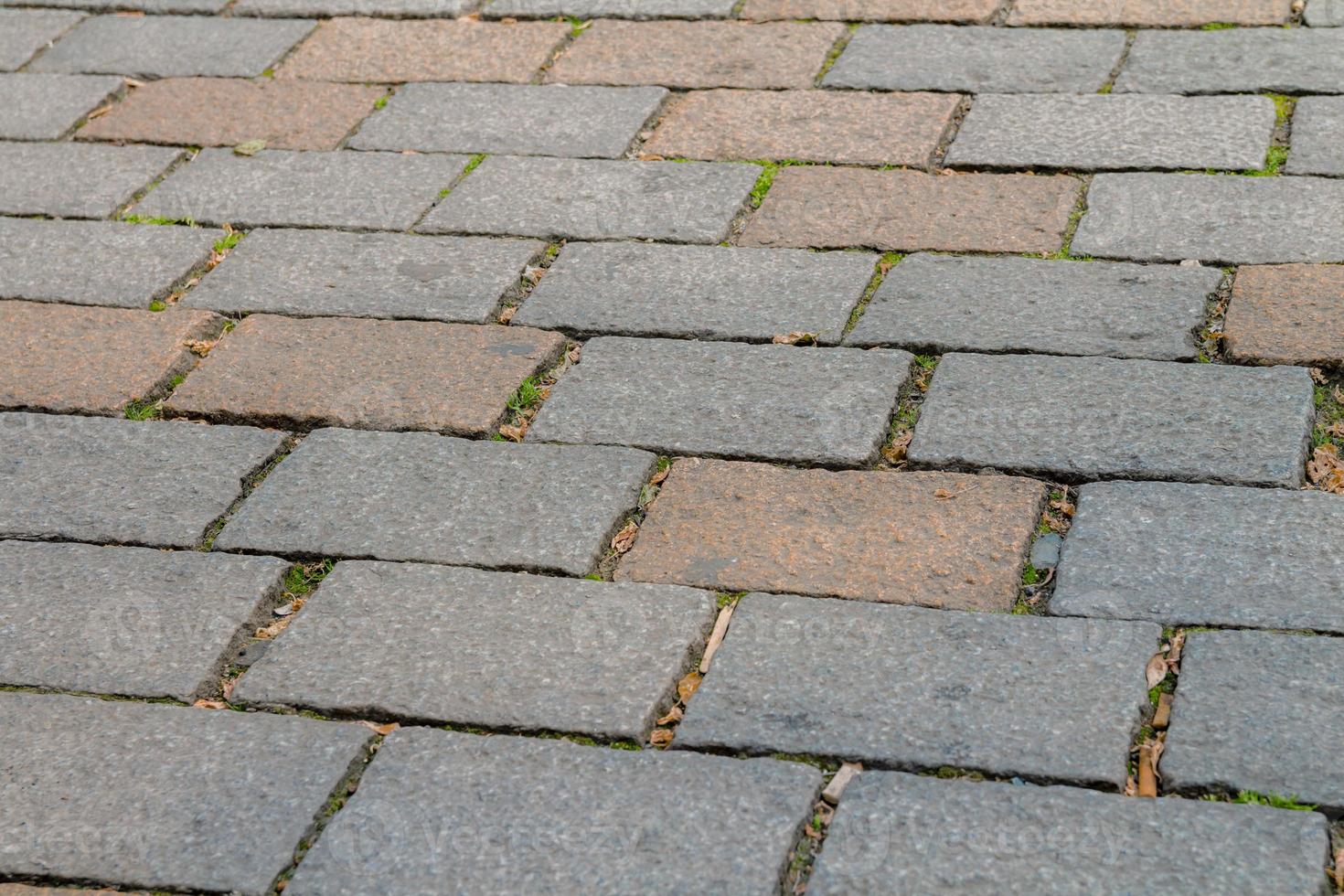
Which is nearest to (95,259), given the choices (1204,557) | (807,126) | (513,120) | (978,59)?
(513,120)

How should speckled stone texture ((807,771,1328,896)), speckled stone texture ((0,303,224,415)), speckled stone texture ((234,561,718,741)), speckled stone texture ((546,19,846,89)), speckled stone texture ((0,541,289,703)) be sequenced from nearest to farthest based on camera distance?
speckled stone texture ((807,771,1328,896)), speckled stone texture ((234,561,718,741)), speckled stone texture ((0,541,289,703)), speckled stone texture ((0,303,224,415)), speckled stone texture ((546,19,846,89))

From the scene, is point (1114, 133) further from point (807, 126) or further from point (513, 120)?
point (513, 120)

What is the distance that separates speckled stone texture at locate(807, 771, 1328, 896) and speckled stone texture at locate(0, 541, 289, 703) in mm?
1080

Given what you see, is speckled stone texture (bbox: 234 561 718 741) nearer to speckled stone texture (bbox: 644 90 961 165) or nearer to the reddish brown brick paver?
speckled stone texture (bbox: 644 90 961 165)

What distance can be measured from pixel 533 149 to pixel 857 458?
1633 millimetres

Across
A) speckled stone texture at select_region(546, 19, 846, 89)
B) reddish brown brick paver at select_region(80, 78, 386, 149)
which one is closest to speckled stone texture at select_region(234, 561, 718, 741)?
reddish brown brick paver at select_region(80, 78, 386, 149)

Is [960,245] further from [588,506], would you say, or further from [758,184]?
[588,506]

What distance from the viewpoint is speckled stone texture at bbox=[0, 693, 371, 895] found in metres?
2.17

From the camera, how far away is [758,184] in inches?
152

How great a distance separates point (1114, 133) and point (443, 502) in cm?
203

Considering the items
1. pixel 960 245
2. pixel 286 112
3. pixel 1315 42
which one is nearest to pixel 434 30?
pixel 286 112

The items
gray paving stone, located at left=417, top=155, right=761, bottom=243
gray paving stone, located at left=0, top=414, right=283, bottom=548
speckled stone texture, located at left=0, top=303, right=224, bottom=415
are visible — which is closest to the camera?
gray paving stone, located at left=0, top=414, right=283, bottom=548

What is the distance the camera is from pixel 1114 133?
12.9ft

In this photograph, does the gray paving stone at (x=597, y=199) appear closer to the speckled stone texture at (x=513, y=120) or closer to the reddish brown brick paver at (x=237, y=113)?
the speckled stone texture at (x=513, y=120)
